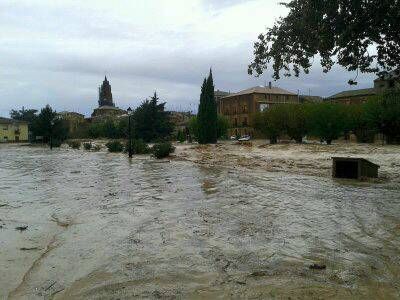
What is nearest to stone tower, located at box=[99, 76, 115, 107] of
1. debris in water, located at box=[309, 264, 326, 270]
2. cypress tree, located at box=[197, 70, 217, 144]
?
cypress tree, located at box=[197, 70, 217, 144]

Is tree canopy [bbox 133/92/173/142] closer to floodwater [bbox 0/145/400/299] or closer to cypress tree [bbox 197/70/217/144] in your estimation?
cypress tree [bbox 197/70/217/144]

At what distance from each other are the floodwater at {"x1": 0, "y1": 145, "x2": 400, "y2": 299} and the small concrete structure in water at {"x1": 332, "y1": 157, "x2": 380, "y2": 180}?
413cm

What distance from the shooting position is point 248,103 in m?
113

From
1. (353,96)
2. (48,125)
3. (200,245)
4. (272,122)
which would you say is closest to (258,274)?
(200,245)

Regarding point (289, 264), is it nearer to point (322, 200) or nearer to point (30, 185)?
point (322, 200)

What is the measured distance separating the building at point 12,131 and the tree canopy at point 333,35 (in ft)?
357

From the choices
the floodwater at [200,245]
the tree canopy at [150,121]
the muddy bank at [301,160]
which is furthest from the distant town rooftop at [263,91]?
the floodwater at [200,245]

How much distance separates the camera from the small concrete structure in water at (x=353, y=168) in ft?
63.3

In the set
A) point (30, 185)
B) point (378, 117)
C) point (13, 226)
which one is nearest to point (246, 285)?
point (13, 226)

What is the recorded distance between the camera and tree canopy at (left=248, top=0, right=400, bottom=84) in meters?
12.4

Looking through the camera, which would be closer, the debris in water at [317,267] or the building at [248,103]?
the debris in water at [317,267]

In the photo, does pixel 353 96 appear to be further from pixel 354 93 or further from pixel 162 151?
pixel 162 151

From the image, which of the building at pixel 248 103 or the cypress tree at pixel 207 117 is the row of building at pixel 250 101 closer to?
the building at pixel 248 103

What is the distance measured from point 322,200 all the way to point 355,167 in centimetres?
703
